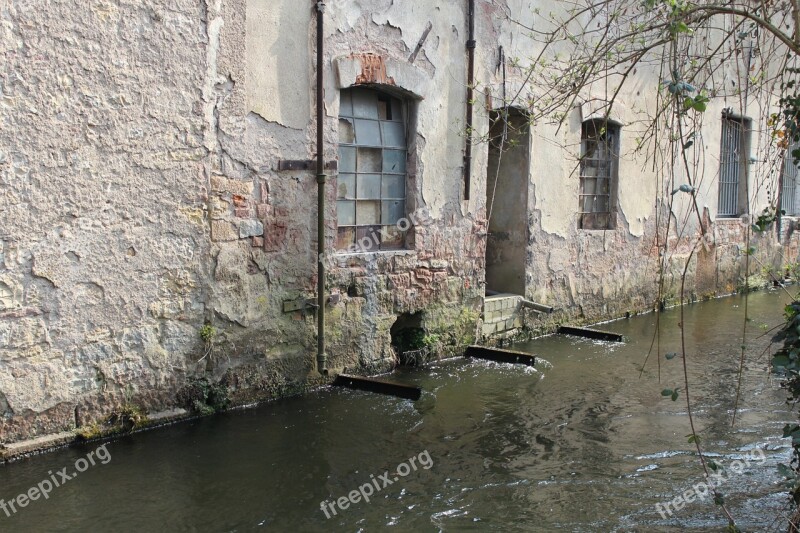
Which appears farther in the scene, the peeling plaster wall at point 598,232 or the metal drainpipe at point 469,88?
the peeling plaster wall at point 598,232

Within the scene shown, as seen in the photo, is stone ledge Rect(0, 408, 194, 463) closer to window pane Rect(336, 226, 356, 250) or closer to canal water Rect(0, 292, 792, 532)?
canal water Rect(0, 292, 792, 532)

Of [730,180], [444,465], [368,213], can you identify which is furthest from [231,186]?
[730,180]

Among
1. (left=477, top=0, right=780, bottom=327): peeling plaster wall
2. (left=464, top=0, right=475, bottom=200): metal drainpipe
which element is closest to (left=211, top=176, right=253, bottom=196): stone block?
(left=464, top=0, right=475, bottom=200): metal drainpipe

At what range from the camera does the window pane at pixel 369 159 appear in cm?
677

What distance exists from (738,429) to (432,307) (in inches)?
120

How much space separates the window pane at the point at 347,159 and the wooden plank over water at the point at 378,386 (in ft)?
6.03

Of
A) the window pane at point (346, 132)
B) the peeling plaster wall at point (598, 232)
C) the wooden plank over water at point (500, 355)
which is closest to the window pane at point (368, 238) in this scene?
the window pane at point (346, 132)

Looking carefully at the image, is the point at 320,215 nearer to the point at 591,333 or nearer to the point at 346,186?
the point at 346,186

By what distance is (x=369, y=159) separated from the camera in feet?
22.5

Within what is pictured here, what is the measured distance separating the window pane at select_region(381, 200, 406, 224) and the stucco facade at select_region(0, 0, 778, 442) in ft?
0.47

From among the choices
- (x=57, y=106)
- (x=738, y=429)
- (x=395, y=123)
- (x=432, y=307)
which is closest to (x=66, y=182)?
(x=57, y=106)

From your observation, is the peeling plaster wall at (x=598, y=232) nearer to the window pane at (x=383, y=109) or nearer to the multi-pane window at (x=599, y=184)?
the multi-pane window at (x=599, y=184)

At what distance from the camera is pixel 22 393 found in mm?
4578

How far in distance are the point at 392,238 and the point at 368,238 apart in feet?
1.07
